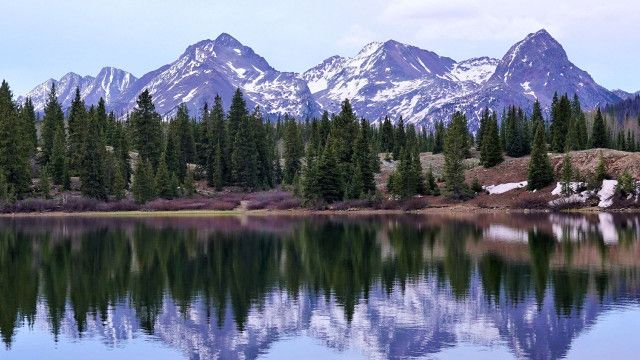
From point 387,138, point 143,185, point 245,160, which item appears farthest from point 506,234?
point 387,138

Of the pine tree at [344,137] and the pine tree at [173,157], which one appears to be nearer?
the pine tree at [344,137]

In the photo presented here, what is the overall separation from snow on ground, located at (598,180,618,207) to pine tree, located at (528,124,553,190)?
29.0ft

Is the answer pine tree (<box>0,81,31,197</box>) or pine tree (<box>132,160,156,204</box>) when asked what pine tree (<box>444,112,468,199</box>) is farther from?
pine tree (<box>0,81,31,197</box>)

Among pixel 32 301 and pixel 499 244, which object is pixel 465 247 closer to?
pixel 499 244

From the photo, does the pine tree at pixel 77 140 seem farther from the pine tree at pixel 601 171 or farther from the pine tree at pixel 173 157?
the pine tree at pixel 601 171

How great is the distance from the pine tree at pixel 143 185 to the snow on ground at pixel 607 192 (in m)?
64.5

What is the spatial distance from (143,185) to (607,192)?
65882 millimetres

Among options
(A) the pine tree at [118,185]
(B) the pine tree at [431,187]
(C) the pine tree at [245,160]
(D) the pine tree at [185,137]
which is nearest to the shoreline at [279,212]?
(A) the pine tree at [118,185]

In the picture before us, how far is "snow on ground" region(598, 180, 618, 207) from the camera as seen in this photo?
117375mm

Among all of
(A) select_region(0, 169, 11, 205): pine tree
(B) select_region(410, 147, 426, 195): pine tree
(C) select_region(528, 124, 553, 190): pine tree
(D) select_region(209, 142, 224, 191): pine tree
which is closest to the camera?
(A) select_region(0, 169, 11, 205): pine tree

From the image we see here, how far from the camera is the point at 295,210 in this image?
127000 millimetres

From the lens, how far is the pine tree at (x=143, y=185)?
12762 centimetres

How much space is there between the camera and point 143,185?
128 meters

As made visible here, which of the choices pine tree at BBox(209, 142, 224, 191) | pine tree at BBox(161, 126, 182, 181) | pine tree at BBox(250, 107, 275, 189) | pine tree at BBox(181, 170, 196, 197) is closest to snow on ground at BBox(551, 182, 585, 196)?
pine tree at BBox(250, 107, 275, 189)
